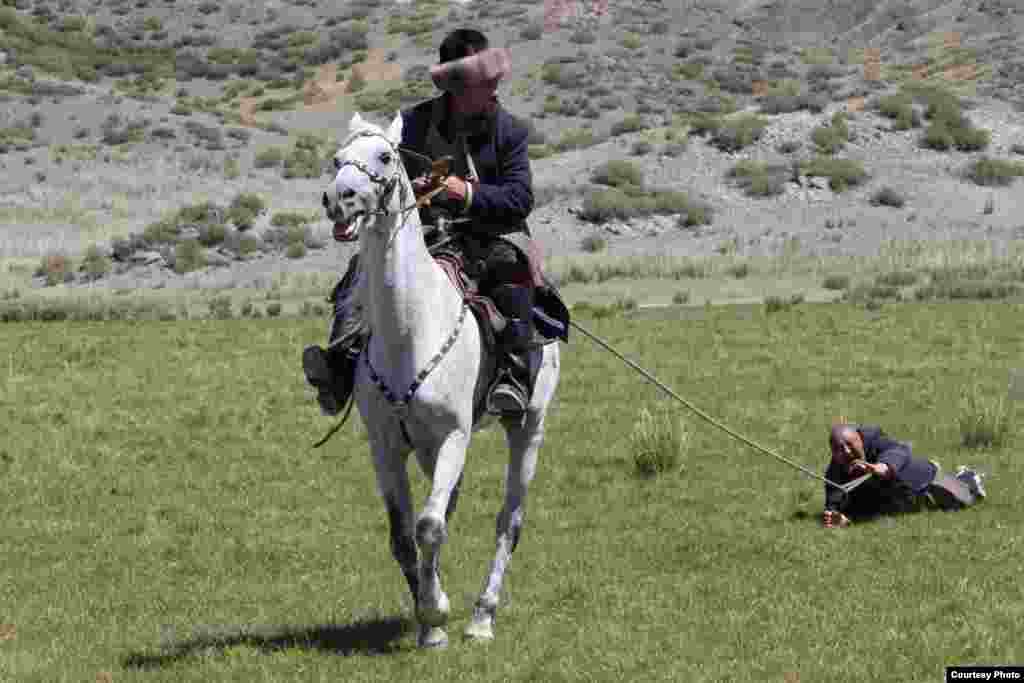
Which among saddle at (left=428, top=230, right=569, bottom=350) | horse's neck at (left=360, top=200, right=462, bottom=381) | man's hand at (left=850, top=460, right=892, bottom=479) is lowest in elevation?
man's hand at (left=850, top=460, right=892, bottom=479)

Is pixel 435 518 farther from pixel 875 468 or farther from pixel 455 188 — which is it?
pixel 875 468

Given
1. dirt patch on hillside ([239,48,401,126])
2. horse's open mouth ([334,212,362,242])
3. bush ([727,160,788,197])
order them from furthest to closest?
dirt patch on hillside ([239,48,401,126])
bush ([727,160,788,197])
horse's open mouth ([334,212,362,242])

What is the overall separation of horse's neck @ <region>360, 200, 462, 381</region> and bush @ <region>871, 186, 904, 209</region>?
132 feet

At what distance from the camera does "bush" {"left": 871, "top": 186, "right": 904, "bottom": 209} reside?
45.7 meters

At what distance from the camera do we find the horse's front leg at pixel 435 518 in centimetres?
739

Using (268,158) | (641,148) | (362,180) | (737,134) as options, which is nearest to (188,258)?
(641,148)

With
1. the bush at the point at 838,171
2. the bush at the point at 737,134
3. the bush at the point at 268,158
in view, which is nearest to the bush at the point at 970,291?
the bush at the point at 838,171

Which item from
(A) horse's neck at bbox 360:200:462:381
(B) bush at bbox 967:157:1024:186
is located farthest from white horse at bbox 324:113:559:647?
(B) bush at bbox 967:157:1024:186

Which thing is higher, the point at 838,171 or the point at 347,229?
the point at 347,229

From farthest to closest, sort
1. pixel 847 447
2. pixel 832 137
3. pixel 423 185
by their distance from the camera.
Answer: pixel 832 137
pixel 847 447
pixel 423 185

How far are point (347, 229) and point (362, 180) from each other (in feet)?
0.86

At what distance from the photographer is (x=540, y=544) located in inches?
432

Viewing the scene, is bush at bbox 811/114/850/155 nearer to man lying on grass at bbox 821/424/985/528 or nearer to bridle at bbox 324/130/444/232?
man lying on grass at bbox 821/424/985/528

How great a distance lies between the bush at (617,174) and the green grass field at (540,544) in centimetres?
2776
